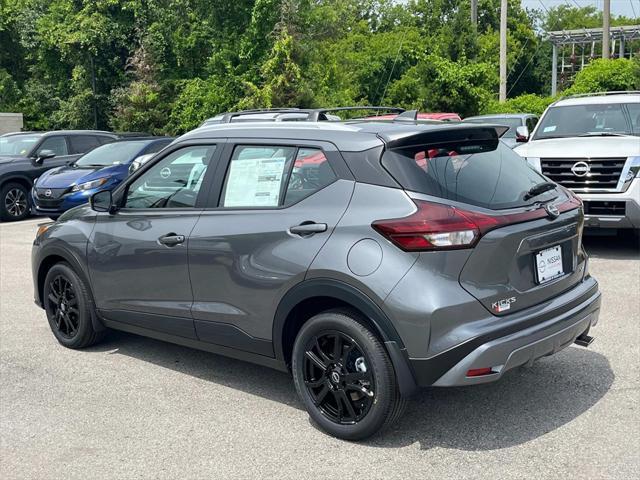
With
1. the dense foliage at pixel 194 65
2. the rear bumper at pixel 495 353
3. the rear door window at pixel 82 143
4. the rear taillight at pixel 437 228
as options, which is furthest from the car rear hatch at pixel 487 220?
the dense foliage at pixel 194 65

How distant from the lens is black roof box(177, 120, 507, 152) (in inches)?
151

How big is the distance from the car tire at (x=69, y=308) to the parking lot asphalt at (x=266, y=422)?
0.13m

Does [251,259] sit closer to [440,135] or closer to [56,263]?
[440,135]

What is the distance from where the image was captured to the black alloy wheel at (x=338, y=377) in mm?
3768

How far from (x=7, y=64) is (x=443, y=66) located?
76.0 feet

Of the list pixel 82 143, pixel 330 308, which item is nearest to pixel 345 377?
pixel 330 308

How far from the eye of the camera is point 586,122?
974cm

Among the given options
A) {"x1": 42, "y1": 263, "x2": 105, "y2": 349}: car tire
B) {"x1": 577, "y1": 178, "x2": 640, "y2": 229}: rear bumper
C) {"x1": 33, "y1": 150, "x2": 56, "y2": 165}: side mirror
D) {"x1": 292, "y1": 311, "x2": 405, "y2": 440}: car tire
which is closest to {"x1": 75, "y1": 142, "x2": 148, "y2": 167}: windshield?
{"x1": 33, "y1": 150, "x2": 56, "y2": 165}: side mirror

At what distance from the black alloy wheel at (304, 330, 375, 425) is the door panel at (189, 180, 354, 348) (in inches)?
13.5

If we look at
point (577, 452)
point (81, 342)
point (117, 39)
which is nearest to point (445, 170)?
point (577, 452)

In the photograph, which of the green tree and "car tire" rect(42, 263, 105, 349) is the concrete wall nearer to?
the green tree

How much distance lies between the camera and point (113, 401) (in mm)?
4586

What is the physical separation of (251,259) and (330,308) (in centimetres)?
58

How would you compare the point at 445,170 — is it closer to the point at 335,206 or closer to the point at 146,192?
the point at 335,206
